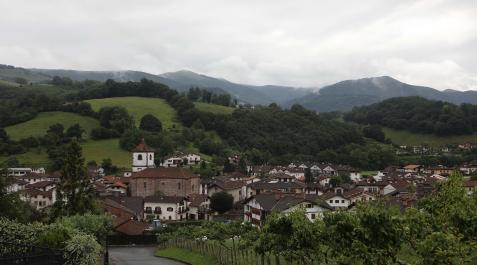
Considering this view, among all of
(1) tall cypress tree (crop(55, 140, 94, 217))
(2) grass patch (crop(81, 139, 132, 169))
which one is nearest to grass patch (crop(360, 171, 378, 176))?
(2) grass patch (crop(81, 139, 132, 169))

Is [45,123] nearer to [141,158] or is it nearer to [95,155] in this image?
[95,155]

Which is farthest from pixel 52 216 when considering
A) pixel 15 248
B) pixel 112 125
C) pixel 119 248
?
pixel 112 125

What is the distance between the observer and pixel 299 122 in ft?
583

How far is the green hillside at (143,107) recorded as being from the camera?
161 meters

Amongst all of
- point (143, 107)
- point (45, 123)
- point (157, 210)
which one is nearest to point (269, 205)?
point (157, 210)

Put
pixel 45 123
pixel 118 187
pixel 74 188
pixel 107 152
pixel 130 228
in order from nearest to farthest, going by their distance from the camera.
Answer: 1. pixel 74 188
2. pixel 130 228
3. pixel 118 187
4. pixel 107 152
5. pixel 45 123

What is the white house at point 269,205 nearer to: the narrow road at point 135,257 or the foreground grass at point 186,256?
the narrow road at point 135,257

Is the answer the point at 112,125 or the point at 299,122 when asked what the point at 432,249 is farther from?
the point at 299,122

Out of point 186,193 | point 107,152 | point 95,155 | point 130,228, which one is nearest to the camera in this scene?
point 130,228

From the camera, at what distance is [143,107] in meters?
170

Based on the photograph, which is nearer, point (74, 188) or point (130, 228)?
point (74, 188)

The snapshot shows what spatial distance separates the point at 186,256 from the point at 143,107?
5097 inches

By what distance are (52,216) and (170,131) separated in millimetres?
99181

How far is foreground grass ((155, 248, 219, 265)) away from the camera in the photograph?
39.9 metres
